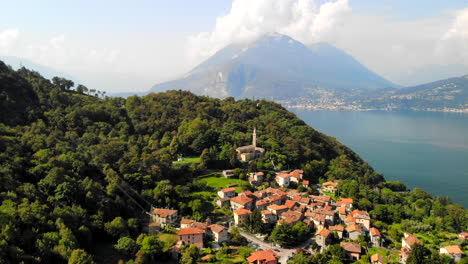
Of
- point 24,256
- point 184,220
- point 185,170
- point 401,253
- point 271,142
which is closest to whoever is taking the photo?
point 24,256

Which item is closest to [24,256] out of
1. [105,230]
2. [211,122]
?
[105,230]

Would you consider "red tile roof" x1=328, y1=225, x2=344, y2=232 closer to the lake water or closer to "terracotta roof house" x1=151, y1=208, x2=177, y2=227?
"terracotta roof house" x1=151, y1=208, x2=177, y2=227

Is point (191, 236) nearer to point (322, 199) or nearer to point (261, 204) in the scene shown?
point (261, 204)

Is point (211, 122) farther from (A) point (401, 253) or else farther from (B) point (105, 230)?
(A) point (401, 253)

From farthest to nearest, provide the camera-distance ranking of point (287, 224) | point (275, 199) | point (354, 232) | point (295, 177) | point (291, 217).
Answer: point (295, 177) → point (275, 199) → point (291, 217) → point (354, 232) → point (287, 224)

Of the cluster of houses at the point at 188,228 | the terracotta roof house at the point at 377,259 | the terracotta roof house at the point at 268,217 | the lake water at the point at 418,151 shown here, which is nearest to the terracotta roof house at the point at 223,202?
the terracotta roof house at the point at 268,217

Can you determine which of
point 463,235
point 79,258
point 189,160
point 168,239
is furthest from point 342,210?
point 79,258
